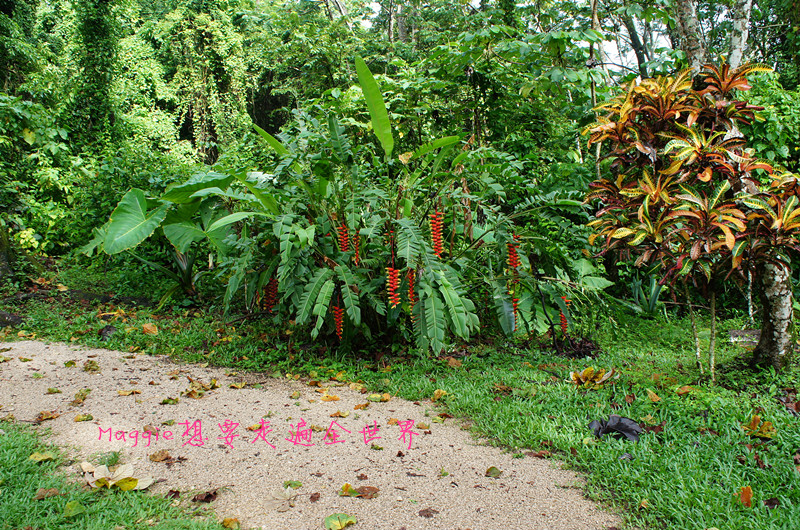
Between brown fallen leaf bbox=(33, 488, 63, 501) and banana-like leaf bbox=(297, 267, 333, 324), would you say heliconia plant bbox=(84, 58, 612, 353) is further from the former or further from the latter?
brown fallen leaf bbox=(33, 488, 63, 501)

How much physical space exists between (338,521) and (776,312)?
9.47 feet

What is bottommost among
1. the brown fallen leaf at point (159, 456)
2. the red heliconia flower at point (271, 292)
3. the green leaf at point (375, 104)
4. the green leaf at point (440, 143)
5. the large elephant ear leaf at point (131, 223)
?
the brown fallen leaf at point (159, 456)

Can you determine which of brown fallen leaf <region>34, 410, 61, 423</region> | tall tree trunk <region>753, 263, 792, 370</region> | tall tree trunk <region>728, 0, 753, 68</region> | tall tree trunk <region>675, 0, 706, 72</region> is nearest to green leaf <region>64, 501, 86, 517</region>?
brown fallen leaf <region>34, 410, 61, 423</region>

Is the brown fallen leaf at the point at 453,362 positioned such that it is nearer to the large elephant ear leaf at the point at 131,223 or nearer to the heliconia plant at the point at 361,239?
the heliconia plant at the point at 361,239

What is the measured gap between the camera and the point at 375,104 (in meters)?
3.59

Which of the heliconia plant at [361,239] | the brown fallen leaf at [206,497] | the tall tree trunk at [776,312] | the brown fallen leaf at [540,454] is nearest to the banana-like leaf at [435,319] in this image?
the heliconia plant at [361,239]

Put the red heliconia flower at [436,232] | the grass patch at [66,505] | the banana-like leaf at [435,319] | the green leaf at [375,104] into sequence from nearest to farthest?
the grass patch at [66,505]
the banana-like leaf at [435,319]
the green leaf at [375,104]
the red heliconia flower at [436,232]

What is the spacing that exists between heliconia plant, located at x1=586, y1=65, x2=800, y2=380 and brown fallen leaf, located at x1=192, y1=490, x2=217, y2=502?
2.59 m

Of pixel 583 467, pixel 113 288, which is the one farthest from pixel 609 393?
pixel 113 288

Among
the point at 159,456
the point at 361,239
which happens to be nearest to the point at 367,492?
the point at 159,456

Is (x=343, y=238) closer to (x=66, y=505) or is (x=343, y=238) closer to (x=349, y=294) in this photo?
(x=349, y=294)

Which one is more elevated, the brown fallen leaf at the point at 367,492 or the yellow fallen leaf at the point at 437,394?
the yellow fallen leaf at the point at 437,394

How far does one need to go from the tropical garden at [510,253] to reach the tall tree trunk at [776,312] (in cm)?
1

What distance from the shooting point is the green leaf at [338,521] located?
6.46 ft
